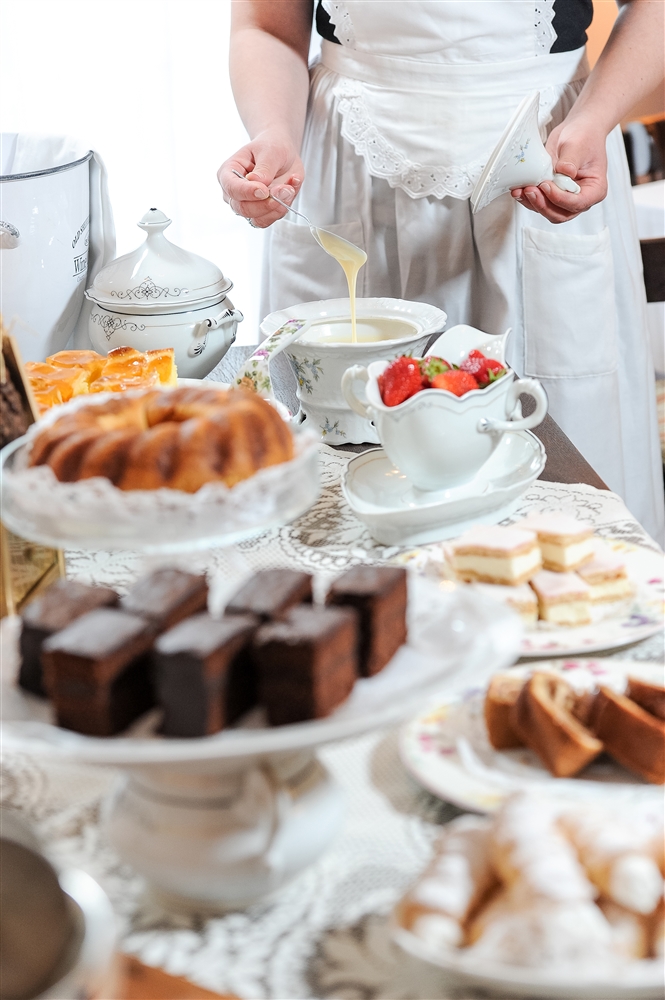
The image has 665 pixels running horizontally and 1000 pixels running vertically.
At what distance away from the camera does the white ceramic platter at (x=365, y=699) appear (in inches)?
18.9

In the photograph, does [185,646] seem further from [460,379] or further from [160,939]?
[460,379]

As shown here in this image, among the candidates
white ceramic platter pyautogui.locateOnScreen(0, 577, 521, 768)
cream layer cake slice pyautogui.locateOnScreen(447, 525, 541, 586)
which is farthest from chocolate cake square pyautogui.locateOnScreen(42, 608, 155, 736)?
cream layer cake slice pyautogui.locateOnScreen(447, 525, 541, 586)

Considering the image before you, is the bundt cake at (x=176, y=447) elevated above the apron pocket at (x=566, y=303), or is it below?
above

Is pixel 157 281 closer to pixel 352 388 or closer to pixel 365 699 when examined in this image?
Answer: pixel 352 388

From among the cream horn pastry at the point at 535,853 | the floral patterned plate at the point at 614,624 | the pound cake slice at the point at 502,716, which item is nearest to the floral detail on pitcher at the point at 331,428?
the floral patterned plate at the point at 614,624

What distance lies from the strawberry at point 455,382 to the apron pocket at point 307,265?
2.35 feet

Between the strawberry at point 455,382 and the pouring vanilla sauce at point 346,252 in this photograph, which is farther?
the pouring vanilla sauce at point 346,252

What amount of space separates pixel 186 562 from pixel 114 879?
422mm

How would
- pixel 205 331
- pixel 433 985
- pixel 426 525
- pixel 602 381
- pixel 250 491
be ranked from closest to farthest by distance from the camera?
pixel 433 985 < pixel 250 491 < pixel 426 525 < pixel 205 331 < pixel 602 381

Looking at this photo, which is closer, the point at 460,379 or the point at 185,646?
the point at 185,646

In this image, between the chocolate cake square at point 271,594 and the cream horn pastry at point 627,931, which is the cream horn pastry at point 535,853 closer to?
the cream horn pastry at point 627,931

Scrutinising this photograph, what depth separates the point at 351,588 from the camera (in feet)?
1.86

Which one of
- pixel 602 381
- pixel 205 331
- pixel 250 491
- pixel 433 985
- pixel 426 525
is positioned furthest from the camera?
pixel 602 381

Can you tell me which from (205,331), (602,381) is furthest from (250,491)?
(602,381)
